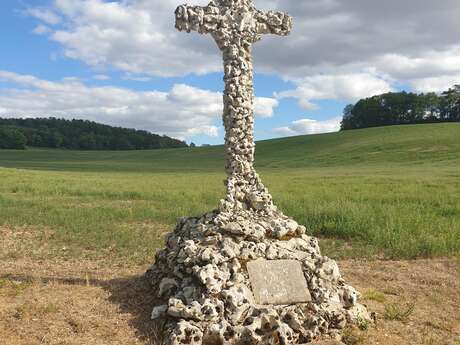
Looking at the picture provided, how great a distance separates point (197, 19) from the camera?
29.5ft

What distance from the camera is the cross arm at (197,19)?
8977 millimetres

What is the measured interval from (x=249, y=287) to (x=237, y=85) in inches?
145

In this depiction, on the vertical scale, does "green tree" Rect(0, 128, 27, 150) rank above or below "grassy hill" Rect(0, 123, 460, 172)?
above

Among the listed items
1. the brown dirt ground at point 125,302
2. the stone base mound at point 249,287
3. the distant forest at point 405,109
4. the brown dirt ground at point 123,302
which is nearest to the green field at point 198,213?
the brown dirt ground at point 125,302

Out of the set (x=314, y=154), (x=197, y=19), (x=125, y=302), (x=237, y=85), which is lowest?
(x=125, y=302)

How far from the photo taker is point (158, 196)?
26172mm

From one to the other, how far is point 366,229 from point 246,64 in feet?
26.6

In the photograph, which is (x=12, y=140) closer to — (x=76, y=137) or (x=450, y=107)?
(x=76, y=137)

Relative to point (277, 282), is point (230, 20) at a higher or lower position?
higher

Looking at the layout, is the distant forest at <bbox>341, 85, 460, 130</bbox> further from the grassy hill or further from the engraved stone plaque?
the engraved stone plaque

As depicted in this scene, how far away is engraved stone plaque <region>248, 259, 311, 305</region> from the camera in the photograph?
7883mm

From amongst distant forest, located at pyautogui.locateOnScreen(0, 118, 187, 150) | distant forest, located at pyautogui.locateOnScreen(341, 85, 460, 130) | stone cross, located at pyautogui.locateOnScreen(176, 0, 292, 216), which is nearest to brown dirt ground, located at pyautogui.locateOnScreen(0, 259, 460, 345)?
stone cross, located at pyautogui.locateOnScreen(176, 0, 292, 216)

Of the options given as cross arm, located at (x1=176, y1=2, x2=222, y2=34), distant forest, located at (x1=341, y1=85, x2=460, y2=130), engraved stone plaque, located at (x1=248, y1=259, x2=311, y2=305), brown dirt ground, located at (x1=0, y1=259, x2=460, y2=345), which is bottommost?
brown dirt ground, located at (x1=0, y1=259, x2=460, y2=345)

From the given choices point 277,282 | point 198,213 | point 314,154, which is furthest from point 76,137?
point 277,282
